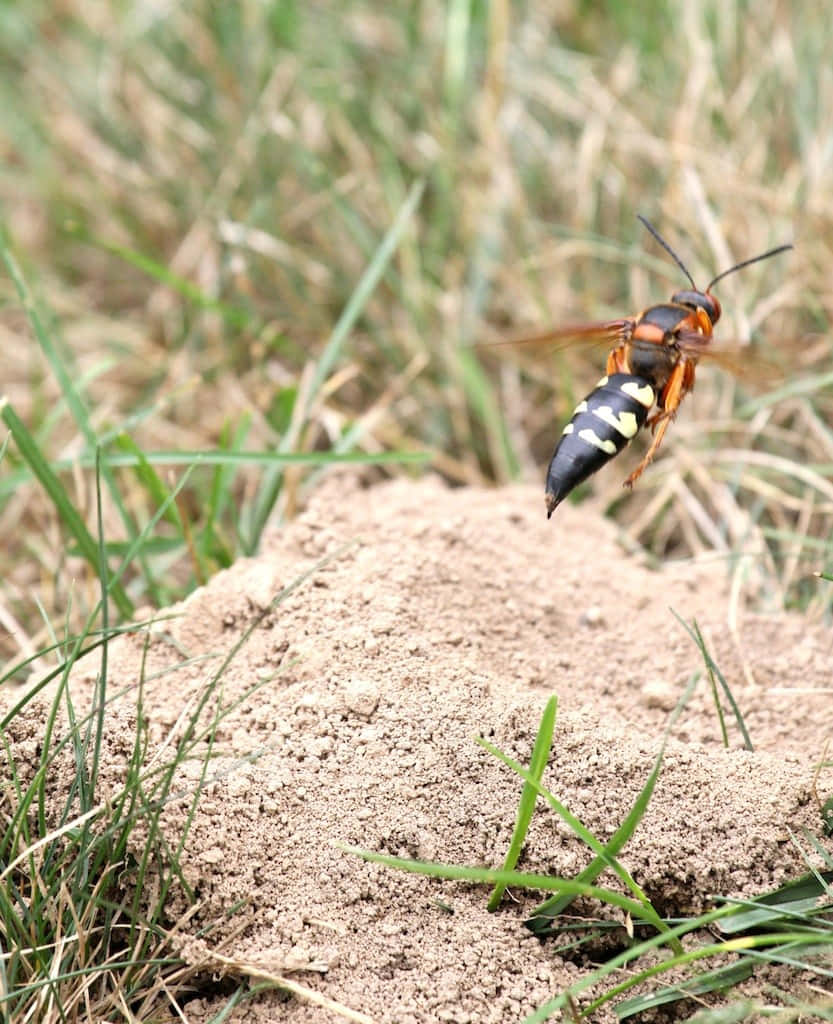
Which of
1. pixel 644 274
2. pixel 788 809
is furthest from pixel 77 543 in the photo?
pixel 644 274

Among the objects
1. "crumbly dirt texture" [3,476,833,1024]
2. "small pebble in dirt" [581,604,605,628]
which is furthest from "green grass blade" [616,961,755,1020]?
"small pebble in dirt" [581,604,605,628]

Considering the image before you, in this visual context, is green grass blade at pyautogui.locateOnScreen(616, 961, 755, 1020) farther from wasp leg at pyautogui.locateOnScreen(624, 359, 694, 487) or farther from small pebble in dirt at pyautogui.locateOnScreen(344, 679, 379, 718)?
wasp leg at pyautogui.locateOnScreen(624, 359, 694, 487)

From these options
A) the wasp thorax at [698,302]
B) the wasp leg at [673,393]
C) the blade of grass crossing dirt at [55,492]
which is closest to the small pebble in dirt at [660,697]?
the wasp leg at [673,393]

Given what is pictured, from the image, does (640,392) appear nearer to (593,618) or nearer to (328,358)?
(593,618)

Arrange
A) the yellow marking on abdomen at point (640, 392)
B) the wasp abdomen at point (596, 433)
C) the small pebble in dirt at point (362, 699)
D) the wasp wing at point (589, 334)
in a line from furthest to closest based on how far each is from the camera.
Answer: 1. the wasp wing at point (589, 334)
2. the yellow marking on abdomen at point (640, 392)
3. the wasp abdomen at point (596, 433)
4. the small pebble in dirt at point (362, 699)

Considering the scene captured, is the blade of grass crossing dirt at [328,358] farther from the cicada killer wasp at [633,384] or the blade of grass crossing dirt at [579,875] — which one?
the blade of grass crossing dirt at [579,875]
